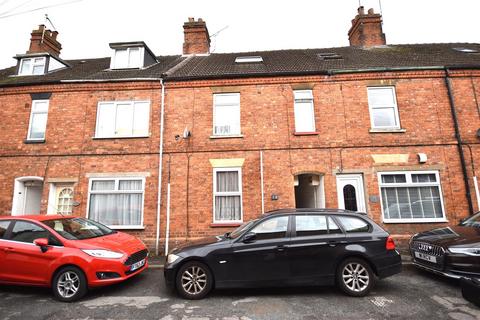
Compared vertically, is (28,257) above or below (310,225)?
below

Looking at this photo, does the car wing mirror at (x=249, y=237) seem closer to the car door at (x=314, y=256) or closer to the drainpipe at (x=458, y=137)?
the car door at (x=314, y=256)

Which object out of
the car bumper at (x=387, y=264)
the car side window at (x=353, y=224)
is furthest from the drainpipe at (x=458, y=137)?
the car side window at (x=353, y=224)

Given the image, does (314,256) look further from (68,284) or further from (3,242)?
(3,242)

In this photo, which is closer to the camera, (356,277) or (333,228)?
(356,277)

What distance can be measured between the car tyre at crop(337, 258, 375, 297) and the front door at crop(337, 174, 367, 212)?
4.32m

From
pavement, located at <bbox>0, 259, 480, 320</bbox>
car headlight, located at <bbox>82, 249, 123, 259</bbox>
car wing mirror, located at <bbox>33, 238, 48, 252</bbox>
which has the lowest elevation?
pavement, located at <bbox>0, 259, 480, 320</bbox>

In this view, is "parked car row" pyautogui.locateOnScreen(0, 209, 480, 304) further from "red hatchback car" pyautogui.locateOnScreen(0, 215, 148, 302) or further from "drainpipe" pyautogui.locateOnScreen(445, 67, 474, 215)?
"drainpipe" pyautogui.locateOnScreen(445, 67, 474, 215)

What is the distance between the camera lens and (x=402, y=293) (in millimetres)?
5055

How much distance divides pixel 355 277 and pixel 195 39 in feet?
44.5

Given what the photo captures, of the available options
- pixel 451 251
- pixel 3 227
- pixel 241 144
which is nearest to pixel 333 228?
pixel 451 251

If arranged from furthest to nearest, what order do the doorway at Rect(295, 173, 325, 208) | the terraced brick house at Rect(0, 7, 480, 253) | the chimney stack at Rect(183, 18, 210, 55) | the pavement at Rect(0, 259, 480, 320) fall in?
1. the chimney stack at Rect(183, 18, 210, 55)
2. the doorway at Rect(295, 173, 325, 208)
3. the terraced brick house at Rect(0, 7, 480, 253)
4. the pavement at Rect(0, 259, 480, 320)

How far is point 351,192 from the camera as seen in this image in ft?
30.5

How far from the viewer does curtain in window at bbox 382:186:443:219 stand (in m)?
8.96

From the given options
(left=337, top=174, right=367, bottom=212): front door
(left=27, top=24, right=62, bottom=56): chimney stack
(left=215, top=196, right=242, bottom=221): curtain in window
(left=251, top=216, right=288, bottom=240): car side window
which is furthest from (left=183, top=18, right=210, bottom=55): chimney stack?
(left=251, top=216, right=288, bottom=240): car side window
